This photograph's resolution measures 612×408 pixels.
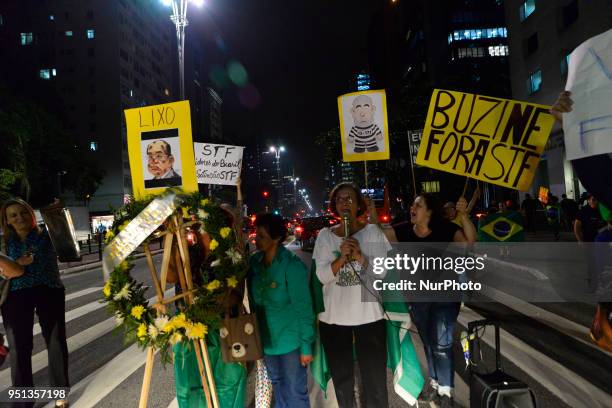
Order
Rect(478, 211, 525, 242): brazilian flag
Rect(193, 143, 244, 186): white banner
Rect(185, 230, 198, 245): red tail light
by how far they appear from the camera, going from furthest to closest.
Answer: Rect(478, 211, 525, 242): brazilian flag, Rect(193, 143, 244, 186): white banner, Rect(185, 230, 198, 245): red tail light

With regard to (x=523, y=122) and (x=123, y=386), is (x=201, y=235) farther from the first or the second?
(x=523, y=122)

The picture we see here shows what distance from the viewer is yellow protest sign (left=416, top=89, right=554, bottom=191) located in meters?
4.94

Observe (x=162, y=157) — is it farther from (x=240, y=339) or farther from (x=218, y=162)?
(x=218, y=162)

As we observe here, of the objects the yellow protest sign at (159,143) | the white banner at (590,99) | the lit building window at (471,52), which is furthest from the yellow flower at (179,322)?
the lit building window at (471,52)

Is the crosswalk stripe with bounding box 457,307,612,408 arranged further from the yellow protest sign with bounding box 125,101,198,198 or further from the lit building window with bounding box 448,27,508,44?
the lit building window with bounding box 448,27,508,44

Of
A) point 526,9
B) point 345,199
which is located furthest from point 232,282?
point 526,9

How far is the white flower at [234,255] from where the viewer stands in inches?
136

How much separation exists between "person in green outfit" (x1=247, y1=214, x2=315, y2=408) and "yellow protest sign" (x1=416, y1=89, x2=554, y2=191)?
8.54 ft

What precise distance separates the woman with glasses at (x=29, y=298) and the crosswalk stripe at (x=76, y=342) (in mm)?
1406

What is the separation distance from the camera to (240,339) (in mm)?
3449

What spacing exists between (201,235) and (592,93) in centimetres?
318

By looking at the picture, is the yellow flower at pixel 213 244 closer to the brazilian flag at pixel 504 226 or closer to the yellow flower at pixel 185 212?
the yellow flower at pixel 185 212

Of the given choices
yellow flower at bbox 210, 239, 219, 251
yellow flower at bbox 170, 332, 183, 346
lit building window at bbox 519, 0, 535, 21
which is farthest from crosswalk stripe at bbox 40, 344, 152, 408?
lit building window at bbox 519, 0, 535, 21

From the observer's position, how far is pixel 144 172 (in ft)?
16.6
